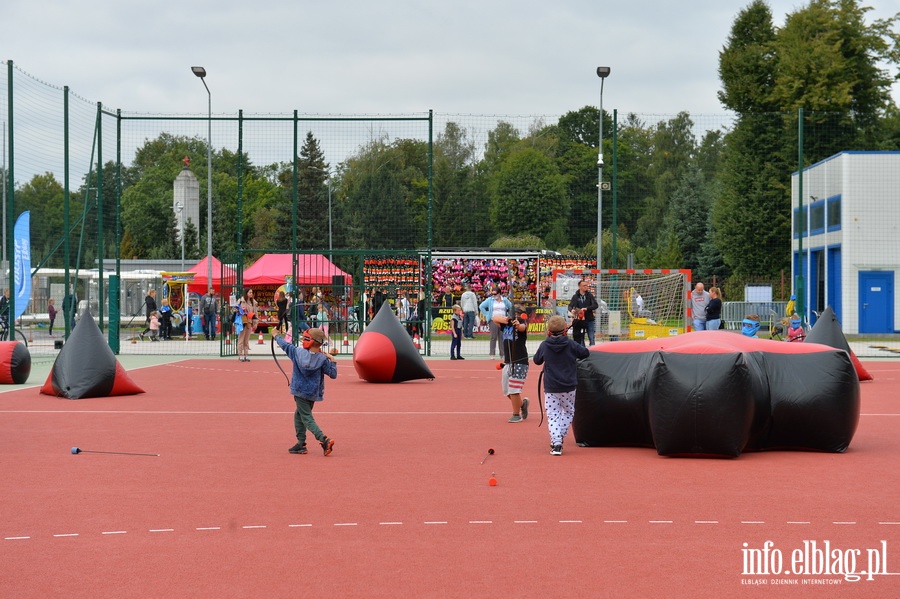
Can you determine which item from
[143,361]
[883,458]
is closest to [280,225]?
[143,361]

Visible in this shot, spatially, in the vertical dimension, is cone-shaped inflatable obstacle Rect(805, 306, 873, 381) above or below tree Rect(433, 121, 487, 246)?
below

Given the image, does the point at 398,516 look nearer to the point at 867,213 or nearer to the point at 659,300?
the point at 659,300

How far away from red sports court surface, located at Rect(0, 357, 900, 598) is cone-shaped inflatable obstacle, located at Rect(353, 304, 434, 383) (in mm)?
5890

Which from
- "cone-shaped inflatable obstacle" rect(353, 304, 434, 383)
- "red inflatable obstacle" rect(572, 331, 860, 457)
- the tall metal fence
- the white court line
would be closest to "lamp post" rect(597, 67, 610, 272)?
the tall metal fence

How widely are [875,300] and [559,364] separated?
1273 inches

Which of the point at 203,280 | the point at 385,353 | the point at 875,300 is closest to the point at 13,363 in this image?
the point at 385,353

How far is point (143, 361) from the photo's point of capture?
26562 millimetres

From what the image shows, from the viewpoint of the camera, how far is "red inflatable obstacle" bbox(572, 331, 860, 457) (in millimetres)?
10805

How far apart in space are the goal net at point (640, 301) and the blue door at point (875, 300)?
15.0m

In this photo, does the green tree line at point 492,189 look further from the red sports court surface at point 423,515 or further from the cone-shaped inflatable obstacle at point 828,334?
the red sports court surface at point 423,515

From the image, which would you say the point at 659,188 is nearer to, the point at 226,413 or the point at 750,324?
the point at 750,324

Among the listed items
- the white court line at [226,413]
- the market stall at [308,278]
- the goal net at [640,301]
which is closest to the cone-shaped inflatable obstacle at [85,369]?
the white court line at [226,413]

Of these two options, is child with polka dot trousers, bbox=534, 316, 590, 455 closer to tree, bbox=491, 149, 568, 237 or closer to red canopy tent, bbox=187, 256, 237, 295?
tree, bbox=491, 149, 568, 237

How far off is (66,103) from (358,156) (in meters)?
7.25
